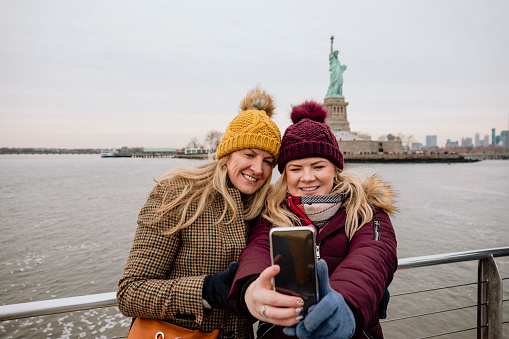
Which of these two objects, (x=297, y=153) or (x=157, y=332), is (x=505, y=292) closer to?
(x=297, y=153)

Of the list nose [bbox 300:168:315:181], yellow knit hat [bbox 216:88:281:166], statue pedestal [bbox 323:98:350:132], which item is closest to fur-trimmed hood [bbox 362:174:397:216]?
nose [bbox 300:168:315:181]

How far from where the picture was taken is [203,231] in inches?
57.4

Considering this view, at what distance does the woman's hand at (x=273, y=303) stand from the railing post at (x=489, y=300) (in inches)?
67.1

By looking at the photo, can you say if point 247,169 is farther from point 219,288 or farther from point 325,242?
point 219,288

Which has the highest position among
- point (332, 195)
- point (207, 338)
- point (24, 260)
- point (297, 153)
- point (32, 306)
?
point (297, 153)

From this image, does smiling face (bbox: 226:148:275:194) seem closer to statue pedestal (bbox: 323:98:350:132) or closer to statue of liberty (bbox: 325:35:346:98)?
statue pedestal (bbox: 323:98:350:132)

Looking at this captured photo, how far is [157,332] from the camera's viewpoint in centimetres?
124

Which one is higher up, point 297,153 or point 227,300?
point 297,153

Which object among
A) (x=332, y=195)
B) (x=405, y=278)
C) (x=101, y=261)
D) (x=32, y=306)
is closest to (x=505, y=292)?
(x=405, y=278)

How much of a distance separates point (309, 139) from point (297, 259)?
925 mm

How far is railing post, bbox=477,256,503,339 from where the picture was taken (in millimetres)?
1912

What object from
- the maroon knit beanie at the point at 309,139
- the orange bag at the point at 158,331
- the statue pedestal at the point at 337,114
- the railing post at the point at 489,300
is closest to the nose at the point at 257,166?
the maroon knit beanie at the point at 309,139

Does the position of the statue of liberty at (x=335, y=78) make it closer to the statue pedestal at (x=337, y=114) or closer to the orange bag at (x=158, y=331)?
the statue pedestal at (x=337, y=114)

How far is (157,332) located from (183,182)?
2.19ft
